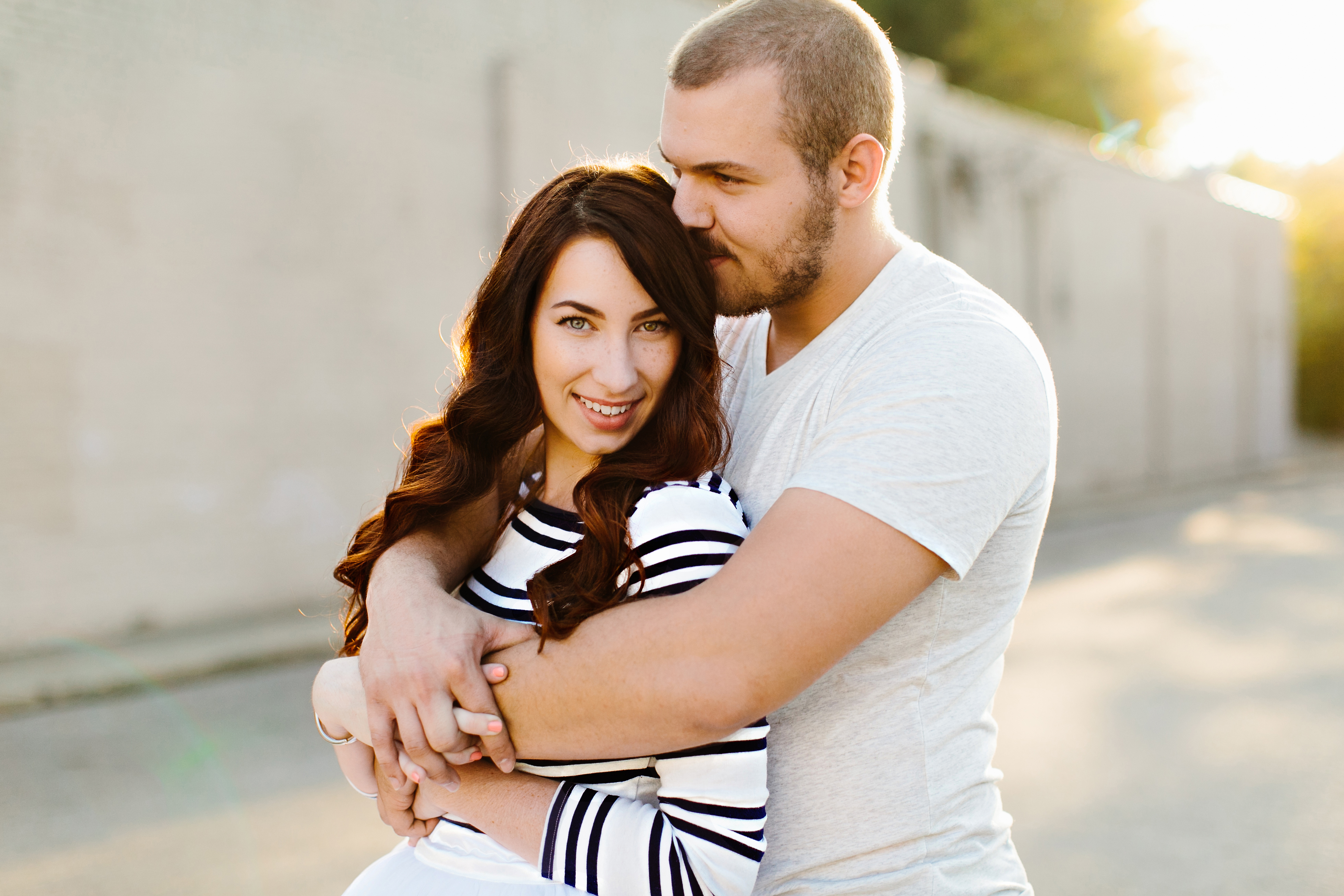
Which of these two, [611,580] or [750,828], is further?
[611,580]

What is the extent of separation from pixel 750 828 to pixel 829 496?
45 cm

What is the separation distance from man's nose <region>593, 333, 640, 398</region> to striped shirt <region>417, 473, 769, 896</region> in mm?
229

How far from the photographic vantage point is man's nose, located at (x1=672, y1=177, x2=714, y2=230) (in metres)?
1.97

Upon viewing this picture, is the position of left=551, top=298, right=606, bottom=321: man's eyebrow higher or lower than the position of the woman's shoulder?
higher

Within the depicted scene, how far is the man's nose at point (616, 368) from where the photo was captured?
1773 millimetres

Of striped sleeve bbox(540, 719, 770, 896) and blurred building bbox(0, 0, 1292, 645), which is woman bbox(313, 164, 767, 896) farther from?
blurred building bbox(0, 0, 1292, 645)

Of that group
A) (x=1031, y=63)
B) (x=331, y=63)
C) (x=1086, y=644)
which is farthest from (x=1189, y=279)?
(x=331, y=63)

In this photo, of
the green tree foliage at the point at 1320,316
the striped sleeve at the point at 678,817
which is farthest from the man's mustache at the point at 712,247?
the green tree foliage at the point at 1320,316

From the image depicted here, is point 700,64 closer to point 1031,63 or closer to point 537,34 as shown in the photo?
point 537,34

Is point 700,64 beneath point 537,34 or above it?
beneath

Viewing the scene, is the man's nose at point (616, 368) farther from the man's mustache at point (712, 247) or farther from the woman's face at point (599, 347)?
the man's mustache at point (712, 247)

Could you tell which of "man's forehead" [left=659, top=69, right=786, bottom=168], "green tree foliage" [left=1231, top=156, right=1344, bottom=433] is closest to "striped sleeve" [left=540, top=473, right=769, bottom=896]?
"man's forehead" [left=659, top=69, right=786, bottom=168]

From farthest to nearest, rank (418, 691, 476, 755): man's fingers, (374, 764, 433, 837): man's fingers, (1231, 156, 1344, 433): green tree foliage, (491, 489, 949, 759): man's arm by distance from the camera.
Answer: (1231, 156, 1344, 433): green tree foliage, (374, 764, 433, 837): man's fingers, (418, 691, 476, 755): man's fingers, (491, 489, 949, 759): man's arm

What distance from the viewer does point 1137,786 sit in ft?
16.1
